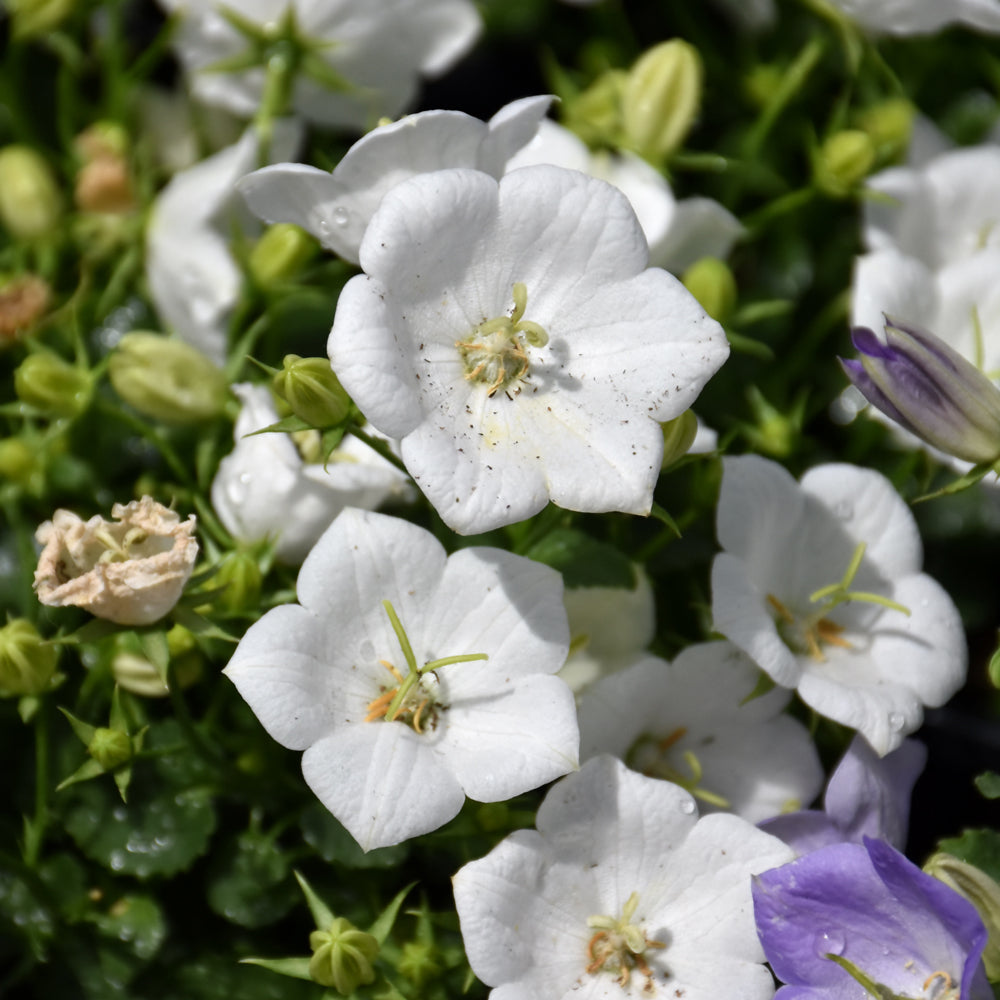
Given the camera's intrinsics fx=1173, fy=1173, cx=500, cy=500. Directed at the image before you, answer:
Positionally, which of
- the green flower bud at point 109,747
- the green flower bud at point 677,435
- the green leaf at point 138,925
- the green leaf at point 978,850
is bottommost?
the green leaf at point 138,925

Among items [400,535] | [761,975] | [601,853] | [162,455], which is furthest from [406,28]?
[761,975]

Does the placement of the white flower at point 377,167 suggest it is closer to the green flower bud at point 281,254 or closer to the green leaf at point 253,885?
the green flower bud at point 281,254

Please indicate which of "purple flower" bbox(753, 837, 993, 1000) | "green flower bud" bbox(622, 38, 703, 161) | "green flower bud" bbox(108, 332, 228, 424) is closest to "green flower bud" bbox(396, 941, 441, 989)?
"purple flower" bbox(753, 837, 993, 1000)

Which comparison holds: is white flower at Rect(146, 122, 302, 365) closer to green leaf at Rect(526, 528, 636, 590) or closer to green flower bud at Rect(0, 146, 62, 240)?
green flower bud at Rect(0, 146, 62, 240)

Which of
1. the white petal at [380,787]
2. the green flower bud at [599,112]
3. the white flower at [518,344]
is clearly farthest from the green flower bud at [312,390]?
the green flower bud at [599,112]

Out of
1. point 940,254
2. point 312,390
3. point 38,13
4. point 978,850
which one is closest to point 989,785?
point 978,850
